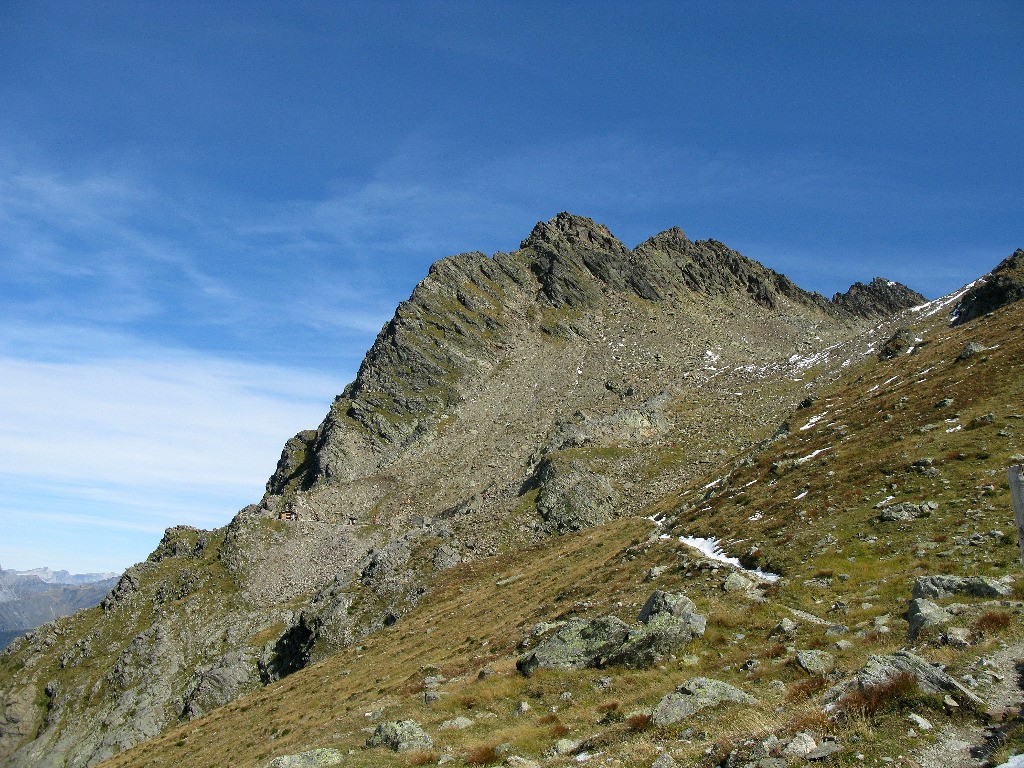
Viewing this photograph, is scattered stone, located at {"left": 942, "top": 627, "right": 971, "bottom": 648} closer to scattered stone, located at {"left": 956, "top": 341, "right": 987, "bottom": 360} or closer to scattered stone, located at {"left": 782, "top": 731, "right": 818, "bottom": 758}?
scattered stone, located at {"left": 782, "top": 731, "right": 818, "bottom": 758}

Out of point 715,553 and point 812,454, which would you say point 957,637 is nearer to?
point 715,553

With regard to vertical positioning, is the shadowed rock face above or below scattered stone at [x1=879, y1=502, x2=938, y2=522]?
above

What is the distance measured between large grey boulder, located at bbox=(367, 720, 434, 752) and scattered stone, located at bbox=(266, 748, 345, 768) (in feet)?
4.10

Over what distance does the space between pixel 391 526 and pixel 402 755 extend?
268ft

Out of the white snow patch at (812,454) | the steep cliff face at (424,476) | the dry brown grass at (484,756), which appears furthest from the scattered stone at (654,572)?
the steep cliff face at (424,476)

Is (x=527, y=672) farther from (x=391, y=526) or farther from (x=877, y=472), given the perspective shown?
(x=391, y=526)

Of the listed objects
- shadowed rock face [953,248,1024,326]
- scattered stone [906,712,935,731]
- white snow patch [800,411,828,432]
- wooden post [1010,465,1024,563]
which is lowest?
scattered stone [906,712,935,731]

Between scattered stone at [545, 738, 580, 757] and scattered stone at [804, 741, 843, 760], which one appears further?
scattered stone at [545, 738, 580, 757]

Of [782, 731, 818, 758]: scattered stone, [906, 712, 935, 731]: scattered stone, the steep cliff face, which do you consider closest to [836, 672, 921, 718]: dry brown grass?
[906, 712, 935, 731]: scattered stone

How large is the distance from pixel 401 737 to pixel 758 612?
13.5 m

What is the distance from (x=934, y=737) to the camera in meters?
9.41

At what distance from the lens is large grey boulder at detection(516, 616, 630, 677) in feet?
71.2

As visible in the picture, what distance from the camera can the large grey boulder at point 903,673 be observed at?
10.4m

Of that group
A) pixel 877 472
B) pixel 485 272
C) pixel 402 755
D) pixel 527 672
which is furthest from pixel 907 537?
pixel 485 272
